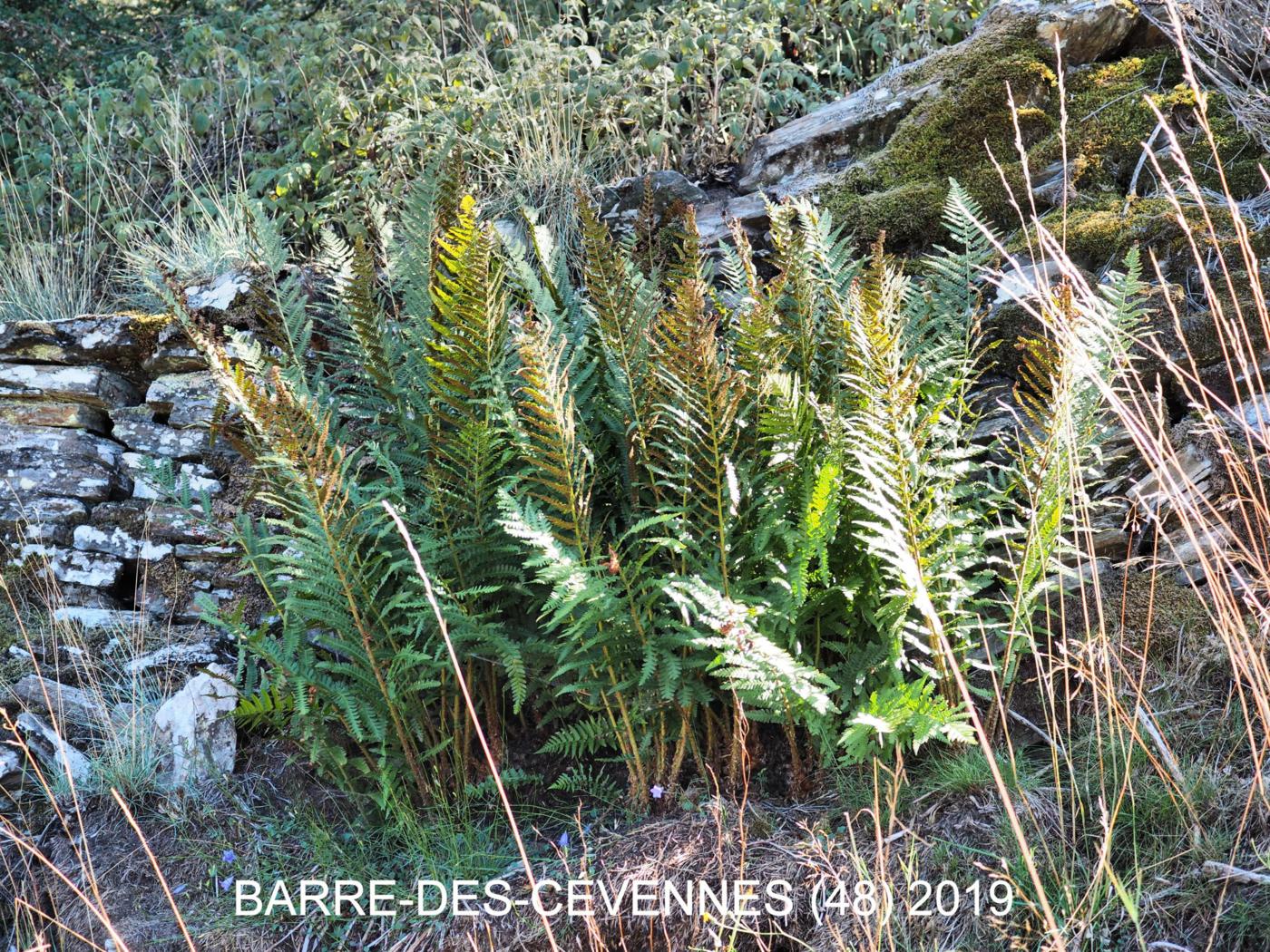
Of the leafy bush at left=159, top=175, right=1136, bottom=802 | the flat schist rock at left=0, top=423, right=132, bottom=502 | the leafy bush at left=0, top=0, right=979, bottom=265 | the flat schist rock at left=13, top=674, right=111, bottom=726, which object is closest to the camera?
the leafy bush at left=159, top=175, right=1136, bottom=802

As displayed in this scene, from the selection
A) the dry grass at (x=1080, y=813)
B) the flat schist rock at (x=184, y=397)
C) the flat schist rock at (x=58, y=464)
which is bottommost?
the dry grass at (x=1080, y=813)

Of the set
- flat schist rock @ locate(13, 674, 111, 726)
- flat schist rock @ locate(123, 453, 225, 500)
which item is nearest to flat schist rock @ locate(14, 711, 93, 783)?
flat schist rock @ locate(13, 674, 111, 726)

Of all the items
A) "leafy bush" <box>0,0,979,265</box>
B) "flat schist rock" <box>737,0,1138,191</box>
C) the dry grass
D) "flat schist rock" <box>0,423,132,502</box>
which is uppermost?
→ "leafy bush" <box>0,0,979,265</box>

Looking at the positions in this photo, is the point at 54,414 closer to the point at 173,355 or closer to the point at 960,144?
the point at 173,355

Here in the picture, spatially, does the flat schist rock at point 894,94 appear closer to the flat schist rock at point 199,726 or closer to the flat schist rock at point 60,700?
the flat schist rock at point 199,726

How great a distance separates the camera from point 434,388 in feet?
9.82

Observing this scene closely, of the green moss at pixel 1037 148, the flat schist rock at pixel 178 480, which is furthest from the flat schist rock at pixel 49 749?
the green moss at pixel 1037 148

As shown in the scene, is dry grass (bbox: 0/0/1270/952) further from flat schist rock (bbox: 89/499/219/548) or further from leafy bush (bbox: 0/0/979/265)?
leafy bush (bbox: 0/0/979/265)

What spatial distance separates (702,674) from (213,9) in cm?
718

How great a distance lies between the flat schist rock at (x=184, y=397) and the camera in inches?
163

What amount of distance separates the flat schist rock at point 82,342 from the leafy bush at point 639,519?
4.85 feet

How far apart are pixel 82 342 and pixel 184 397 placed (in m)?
0.55

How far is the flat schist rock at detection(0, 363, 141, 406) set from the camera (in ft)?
14.1

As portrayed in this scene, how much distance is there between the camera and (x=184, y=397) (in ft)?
13.8
